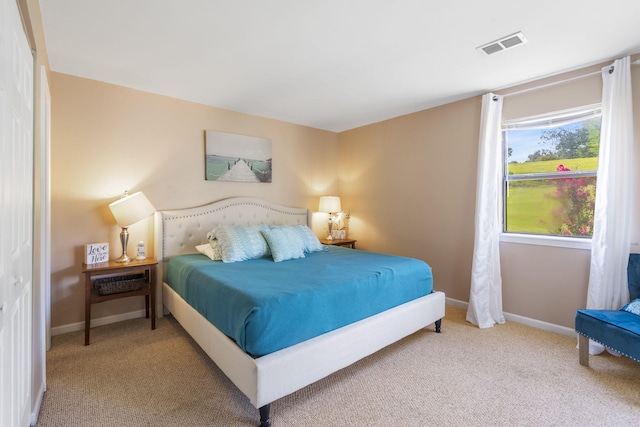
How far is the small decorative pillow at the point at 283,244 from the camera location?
3.14 meters

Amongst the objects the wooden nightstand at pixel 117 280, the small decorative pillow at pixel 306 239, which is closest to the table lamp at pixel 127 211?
the wooden nightstand at pixel 117 280

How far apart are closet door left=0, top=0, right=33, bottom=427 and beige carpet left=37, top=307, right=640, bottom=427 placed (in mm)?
536

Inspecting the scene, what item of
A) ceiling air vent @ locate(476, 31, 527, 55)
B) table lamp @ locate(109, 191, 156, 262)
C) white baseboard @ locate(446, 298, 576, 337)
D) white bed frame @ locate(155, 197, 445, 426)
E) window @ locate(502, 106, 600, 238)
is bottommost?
white baseboard @ locate(446, 298, 576, 337)

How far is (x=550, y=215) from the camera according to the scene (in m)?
3.04

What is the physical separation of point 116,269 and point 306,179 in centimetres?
277

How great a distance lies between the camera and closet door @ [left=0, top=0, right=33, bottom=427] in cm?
104

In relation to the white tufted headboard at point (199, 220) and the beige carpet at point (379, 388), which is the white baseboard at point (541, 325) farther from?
the white tufted headboard at point (199, 220)

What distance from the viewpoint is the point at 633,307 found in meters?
2.24

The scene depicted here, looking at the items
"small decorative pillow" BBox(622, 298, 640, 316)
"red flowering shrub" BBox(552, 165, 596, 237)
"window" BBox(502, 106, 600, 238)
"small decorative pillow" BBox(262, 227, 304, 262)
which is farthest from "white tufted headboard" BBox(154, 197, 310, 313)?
"small decorative pillow" BBox(622, 298, 640, 316)

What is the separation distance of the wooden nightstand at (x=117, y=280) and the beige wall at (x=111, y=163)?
26 centimetres

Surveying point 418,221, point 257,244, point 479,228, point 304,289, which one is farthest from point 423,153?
point 304,289

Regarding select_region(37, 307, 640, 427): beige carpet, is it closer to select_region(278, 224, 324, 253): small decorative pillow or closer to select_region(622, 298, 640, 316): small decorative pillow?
select_region(622, 298, 640, 316): small decorative pillow

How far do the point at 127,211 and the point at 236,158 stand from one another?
1.47 meters

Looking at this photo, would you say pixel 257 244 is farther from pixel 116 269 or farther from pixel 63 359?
pixel 63 359
